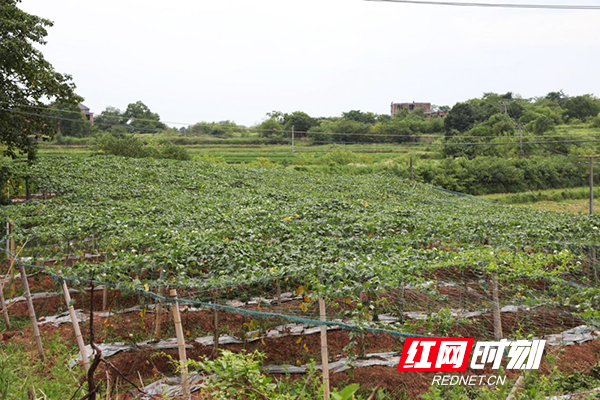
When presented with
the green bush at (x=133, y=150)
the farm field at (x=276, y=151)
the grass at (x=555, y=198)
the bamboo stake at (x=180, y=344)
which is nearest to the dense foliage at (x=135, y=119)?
the farm field at (x=276, y=151)

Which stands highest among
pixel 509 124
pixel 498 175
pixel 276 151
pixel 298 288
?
pixel 509 124

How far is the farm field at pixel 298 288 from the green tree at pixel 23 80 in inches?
223

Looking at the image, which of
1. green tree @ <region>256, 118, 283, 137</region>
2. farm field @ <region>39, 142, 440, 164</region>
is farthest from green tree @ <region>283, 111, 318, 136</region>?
farm field @ <region>39, 142, 440, 164</region>

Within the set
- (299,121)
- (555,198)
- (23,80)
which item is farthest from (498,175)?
(23,80)

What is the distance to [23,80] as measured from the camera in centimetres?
1650

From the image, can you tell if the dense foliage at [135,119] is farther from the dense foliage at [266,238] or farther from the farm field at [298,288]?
the farm field at [298,288]

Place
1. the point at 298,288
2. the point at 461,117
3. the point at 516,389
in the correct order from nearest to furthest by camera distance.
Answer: the point at 516,389, the point at 298,288, the point at 461,117

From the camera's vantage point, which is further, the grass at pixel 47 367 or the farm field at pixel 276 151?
the farm field at pixel 276 151

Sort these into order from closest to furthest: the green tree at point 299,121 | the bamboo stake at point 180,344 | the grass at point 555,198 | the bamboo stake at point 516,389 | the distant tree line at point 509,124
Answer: the bamboo stake at point 516,389, the bamboo stake at point 180,344, the grass at point 555,198, the distant tree line at point 509,124, the green tree at point 299,121

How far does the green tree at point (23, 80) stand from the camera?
50.0ft

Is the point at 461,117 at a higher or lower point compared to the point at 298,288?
higher

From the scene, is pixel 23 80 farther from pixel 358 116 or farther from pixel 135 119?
pixel 358 116

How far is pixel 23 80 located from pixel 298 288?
1424 centimetres

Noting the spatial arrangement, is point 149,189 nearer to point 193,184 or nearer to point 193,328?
point 193,184
